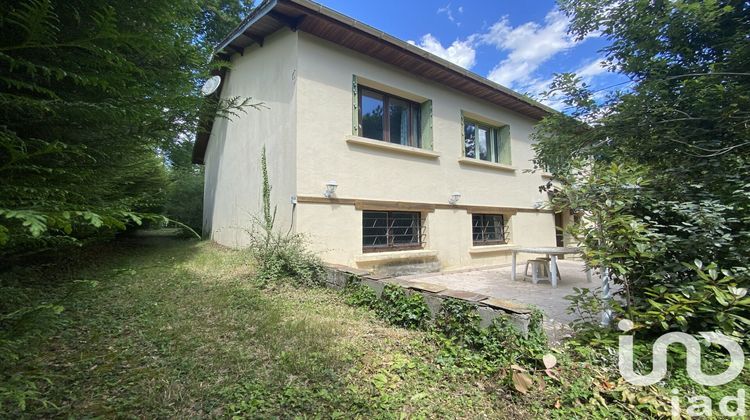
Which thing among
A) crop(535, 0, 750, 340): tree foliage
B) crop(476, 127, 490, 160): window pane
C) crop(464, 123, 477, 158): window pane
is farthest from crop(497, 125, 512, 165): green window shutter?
crop(535, 0, 750, 340): tree foliage

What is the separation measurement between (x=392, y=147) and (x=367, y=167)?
776 millimetres

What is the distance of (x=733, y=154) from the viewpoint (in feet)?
10.3

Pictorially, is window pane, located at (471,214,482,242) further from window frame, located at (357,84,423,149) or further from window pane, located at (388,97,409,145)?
window pane, located at (388,97,409,145)

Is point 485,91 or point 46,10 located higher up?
point 485,91

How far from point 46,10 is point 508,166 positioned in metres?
10.0

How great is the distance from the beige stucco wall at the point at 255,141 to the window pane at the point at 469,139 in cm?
513

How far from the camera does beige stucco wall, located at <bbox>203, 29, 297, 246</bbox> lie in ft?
21.2

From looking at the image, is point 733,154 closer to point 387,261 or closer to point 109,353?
point 387,261

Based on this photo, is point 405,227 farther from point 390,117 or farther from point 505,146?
point 505,146

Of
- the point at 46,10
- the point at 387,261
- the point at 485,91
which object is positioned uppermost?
the point at 485,91

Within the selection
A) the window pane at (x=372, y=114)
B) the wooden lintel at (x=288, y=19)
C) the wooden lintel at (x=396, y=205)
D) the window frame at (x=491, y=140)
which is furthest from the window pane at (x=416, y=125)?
the wooden lintel at (x=288, y=19)

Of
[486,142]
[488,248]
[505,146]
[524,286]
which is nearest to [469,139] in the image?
[486,142]

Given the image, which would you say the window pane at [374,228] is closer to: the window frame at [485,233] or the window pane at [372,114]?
the window pane at [372,114]

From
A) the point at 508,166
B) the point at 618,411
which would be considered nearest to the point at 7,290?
the point at 618,411
